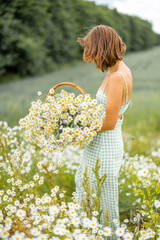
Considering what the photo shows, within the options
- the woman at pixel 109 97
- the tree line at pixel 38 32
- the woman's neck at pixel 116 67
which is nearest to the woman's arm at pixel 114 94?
the woman at pixel 109 97

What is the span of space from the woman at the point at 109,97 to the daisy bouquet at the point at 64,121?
168mm

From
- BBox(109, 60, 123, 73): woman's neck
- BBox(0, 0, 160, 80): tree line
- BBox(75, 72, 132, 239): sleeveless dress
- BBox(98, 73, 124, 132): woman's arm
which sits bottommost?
BBox(75, 72, 132, 239): sleeveless dress

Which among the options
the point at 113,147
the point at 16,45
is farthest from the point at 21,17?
the point at 113,147

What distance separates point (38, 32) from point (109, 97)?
91.2ft

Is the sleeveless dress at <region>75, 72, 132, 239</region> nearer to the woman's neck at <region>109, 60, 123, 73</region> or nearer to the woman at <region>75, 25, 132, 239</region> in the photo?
the woman at <region>75, 25, 132, 239</region>

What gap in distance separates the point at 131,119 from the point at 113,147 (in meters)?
6.45

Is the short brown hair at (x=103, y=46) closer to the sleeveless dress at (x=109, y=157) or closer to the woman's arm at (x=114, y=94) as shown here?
the woman's arm at (x=114, y=94)

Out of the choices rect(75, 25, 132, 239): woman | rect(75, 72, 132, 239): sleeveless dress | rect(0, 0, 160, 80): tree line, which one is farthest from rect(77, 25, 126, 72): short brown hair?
rect(0, 0, 160, 80): tree line

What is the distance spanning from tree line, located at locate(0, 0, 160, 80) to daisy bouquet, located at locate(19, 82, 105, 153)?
11791mm

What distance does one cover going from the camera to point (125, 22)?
197 feet

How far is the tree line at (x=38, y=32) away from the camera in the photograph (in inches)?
861

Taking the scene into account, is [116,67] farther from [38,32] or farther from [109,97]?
[38,32]

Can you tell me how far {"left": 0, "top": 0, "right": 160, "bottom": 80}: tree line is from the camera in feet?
71.8

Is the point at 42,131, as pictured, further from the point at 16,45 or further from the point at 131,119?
the point at 16,45
